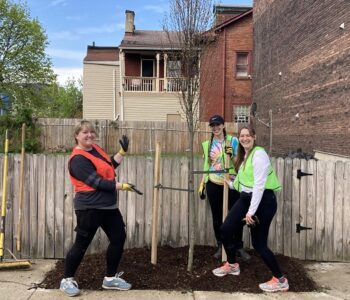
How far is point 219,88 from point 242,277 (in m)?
24.6

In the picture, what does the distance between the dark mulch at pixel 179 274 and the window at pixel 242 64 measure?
80.9 feet

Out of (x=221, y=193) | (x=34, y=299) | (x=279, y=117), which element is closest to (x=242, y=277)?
(x=221, y=193)

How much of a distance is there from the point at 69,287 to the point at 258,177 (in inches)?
88.7

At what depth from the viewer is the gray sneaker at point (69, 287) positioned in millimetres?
4621

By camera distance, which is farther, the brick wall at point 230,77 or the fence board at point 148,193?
the brick wall at point 230,77

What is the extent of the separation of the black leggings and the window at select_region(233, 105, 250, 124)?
24.6 metres

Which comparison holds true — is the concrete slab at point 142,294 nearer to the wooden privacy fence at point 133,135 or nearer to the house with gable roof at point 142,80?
the wooden privacy fence at point 133,135

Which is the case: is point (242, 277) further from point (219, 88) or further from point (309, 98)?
point (219, 88)

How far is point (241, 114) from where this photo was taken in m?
29.3

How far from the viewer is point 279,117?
20219 mm

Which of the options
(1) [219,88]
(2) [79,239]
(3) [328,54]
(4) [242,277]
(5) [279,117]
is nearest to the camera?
(2) [79,239]

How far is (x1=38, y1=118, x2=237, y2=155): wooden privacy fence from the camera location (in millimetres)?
26188

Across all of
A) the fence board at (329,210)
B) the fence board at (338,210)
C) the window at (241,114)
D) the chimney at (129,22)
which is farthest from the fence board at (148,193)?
the chimney at (129,22)

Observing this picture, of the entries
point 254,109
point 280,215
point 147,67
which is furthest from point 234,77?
point 280,215
